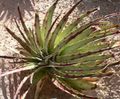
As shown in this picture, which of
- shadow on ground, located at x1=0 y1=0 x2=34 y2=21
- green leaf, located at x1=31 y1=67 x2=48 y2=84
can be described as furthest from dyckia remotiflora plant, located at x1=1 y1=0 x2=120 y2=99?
shadow on ground, located at x1=0 y1=0 x2=34 y2=21

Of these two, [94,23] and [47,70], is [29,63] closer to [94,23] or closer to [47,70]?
[47,70]

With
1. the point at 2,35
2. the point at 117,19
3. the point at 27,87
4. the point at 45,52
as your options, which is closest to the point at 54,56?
the point at 45,52

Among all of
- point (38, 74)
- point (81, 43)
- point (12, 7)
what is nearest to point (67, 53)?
point (81, 43)

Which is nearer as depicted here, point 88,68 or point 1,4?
point 88,68

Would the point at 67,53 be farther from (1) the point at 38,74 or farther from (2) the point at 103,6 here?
(2) the point at 103,6

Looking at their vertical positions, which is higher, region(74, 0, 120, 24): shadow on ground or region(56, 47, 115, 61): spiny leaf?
region(74, 0, 120, 24): shadow on ground

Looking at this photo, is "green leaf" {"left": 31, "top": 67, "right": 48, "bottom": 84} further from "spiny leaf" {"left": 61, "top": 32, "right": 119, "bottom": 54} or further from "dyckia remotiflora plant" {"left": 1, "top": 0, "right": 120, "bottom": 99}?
"spiny leaf" {"left": 61, "top": 32, "right": 119, "bottom": 54}

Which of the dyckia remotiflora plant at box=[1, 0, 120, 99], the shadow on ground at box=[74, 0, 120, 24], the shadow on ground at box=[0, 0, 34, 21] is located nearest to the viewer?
the dyckia remotiflora plant at box=[1, 0, 120, 99]

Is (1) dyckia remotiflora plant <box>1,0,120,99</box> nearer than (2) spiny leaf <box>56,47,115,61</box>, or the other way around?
(2) spiny leaf <box>56,47,115,61</box>
